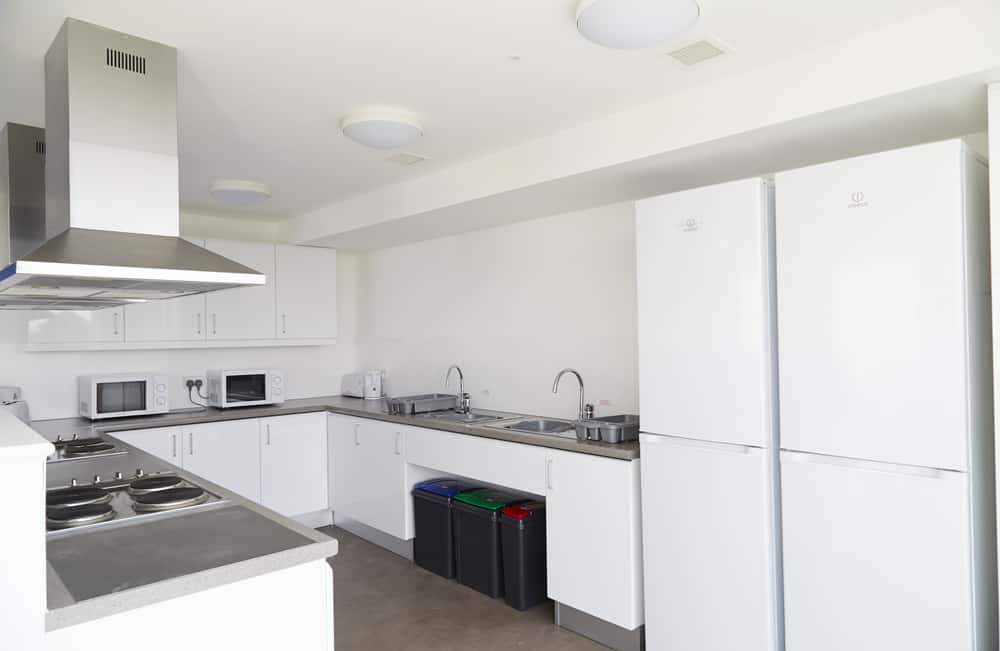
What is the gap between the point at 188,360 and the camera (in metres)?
4.98

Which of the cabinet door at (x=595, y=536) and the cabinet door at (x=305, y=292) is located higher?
the cabinet door at (x=305, y=292)

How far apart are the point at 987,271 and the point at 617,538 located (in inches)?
68.9

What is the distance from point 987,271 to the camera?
2.24 m

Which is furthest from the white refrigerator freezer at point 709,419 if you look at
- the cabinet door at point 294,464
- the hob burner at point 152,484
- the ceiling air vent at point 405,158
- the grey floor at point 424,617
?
the cabinet door at point 294,464

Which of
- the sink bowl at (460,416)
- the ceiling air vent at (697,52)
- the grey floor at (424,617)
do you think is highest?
the ceiling air vent at (697,52)

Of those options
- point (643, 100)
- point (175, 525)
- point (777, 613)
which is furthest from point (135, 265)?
point (777, 613)

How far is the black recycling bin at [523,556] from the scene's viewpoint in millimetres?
3486

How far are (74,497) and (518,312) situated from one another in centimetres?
269

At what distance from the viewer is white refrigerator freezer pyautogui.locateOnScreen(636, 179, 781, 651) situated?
2473 mm

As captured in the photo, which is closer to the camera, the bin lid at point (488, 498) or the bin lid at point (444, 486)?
the bin lid at point (488, 498)

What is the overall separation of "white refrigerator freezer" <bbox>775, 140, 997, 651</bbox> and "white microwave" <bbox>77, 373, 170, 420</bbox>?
12.8ft

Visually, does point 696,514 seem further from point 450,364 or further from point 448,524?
point 450,364

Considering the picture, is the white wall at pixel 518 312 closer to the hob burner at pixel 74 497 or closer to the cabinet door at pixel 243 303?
the cabinet door at pixel 243 303

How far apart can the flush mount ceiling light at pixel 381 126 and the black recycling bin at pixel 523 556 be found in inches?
79.1
